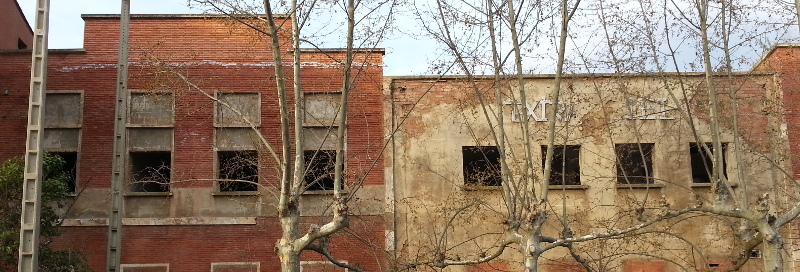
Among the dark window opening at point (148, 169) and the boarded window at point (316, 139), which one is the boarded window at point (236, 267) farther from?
the boarded window at point (316, 139)

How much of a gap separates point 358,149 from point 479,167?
9.27 feet

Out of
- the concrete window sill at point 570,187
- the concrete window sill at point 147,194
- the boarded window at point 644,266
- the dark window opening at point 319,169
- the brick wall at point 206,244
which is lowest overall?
the boarded window at point 644,266

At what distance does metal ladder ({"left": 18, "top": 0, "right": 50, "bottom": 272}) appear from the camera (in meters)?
15.8

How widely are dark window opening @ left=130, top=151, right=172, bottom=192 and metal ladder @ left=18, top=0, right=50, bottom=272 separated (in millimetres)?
3517

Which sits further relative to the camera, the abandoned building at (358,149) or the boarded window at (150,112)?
the boarded window at (150,112)

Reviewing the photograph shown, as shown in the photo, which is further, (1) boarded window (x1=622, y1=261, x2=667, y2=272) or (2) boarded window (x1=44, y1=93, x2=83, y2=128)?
(2) boarded window (x1=44, y1=93, x2=83, y2=128)

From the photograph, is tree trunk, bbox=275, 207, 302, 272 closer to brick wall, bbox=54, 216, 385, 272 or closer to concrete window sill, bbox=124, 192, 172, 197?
brick wall, bbox=54, 216, 385, 272

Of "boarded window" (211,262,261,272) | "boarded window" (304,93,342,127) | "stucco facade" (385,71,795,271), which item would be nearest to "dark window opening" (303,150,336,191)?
"boarded window" (304,93,342,127)

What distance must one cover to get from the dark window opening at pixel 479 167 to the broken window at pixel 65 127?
28.7 feet

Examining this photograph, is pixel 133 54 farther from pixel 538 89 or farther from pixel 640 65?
pixel 640 65

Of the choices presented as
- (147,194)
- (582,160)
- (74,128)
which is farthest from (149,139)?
(582,160)

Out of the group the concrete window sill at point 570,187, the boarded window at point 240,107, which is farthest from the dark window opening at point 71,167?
the concrete window sill at point 570,187

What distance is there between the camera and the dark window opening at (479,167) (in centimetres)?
1920

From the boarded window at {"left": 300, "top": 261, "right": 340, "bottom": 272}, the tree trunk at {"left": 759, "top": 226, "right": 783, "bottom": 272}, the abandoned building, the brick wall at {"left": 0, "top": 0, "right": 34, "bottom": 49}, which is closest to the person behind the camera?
the tree trunk at {"left": 759, "top": 226, "right": 783, "bottom": 272}
